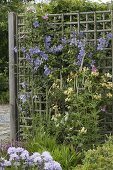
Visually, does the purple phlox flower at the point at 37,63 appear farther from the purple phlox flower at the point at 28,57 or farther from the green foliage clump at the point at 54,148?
the green foliage clump at the point at 54,148

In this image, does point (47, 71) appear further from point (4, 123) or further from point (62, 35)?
point (4, 123)

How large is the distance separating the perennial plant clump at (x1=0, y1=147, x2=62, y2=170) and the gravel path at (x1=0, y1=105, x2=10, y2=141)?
3629mm

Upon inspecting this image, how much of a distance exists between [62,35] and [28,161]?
2.97 m

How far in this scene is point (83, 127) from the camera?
5379 millimetres

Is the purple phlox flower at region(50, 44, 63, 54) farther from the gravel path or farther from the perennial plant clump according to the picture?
the perennial plant clump

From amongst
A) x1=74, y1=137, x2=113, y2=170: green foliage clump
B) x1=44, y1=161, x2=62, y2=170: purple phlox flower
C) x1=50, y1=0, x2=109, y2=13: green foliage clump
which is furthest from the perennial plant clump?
x1=50, y1=0, x2=109, y2=13: green foliage clump

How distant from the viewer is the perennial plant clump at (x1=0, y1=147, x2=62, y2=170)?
3035 mm

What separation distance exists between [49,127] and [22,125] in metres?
0.76

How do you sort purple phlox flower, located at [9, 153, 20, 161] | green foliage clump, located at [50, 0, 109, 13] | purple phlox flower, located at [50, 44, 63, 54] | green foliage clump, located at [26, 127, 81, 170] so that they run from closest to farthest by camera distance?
purple phlox flower, located at [9, 153, 20, 161]
green foliage clump, located at [26, 127, 81, 170]
purple phlox flower, located at [50, 44, 63, 54]
green foliage clump, located at [50, 0, 109, 13]

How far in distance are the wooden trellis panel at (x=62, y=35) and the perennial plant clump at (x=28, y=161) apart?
263 cm

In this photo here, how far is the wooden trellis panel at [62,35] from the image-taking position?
18.8 ft

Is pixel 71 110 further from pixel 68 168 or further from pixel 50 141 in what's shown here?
pixel 68 168

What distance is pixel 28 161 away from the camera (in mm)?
3174

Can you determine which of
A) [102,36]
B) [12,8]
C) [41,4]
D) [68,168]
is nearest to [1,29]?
[12,8]
